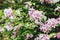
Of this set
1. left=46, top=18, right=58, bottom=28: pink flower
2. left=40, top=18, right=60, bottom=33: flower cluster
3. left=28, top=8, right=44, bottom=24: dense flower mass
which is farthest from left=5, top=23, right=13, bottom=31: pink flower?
left=46, top=18, right=58, bottom=28: pink flower

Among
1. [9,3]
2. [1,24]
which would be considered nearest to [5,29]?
[1,24]

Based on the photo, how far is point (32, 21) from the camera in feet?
13.6

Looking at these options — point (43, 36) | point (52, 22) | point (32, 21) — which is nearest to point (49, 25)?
point (52, 22)

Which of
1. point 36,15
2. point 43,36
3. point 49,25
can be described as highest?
point 36,15

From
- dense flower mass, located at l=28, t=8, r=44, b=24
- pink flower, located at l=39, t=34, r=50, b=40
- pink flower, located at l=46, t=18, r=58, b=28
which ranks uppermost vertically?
dense flower mass, located at l=28, t=8, r=44, b=24

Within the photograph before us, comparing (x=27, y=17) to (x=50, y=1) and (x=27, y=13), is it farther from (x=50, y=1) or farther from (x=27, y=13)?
(x=50, y=1)

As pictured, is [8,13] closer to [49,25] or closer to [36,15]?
[36,15]

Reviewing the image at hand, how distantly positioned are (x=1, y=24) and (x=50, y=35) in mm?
896

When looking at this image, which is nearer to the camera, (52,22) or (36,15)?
(52,22)

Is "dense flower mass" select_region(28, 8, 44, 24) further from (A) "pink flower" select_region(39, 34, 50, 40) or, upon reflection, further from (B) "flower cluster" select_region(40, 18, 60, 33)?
(A) "pink flower" select_region(39, 34, 50, 40)

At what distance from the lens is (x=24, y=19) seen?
13.8 feet

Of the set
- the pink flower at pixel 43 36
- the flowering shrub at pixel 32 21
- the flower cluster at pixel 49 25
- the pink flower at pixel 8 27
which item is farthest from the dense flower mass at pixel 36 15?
the pink flower at pixel 8 27

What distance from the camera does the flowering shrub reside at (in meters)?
3.98

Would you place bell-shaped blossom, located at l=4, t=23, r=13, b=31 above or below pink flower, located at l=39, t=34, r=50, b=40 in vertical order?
above
